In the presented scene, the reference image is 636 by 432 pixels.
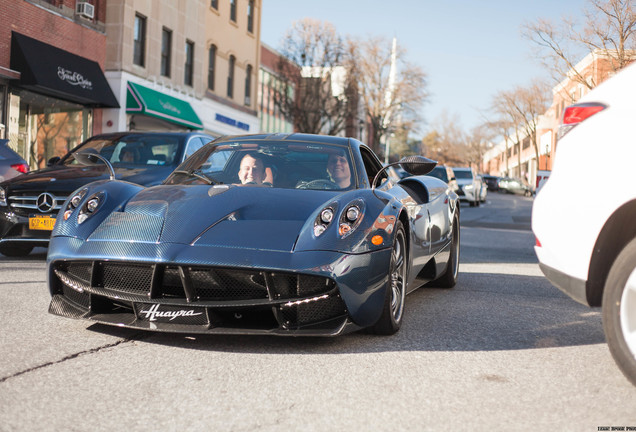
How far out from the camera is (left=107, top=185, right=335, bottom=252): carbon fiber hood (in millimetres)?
4117

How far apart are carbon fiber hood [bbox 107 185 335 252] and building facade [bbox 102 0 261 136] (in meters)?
19.4

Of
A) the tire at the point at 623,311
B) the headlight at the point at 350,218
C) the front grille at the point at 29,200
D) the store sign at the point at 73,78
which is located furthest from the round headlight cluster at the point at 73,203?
the store sign at the point at 73,78

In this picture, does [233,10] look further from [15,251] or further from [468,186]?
[15,251]

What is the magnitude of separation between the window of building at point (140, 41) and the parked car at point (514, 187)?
47.8 metres

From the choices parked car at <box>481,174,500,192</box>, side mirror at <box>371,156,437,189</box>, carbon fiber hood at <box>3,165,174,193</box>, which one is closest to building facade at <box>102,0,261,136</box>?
carbon fiber hood at <box>3,165,174,193</box>

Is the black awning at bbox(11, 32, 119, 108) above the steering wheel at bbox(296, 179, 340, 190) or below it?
above

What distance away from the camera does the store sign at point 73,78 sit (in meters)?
19.7

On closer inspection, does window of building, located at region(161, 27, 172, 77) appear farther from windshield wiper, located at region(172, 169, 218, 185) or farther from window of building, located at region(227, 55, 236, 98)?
windshield wiper, located at region(172, 169, 218, 185)

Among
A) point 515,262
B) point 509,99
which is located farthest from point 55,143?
point 509,99

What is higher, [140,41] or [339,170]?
[140,41]

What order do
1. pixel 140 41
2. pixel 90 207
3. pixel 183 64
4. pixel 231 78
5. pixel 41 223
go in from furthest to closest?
1. pixel 231 78
2. pixel 183 64
3. pixel 140 41
4. pixel 41 223
5. pixel 90 207

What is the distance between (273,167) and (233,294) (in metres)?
1.50

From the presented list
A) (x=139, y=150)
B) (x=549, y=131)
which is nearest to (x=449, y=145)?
(x=549, y=131)

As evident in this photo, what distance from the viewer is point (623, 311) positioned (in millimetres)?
3395
